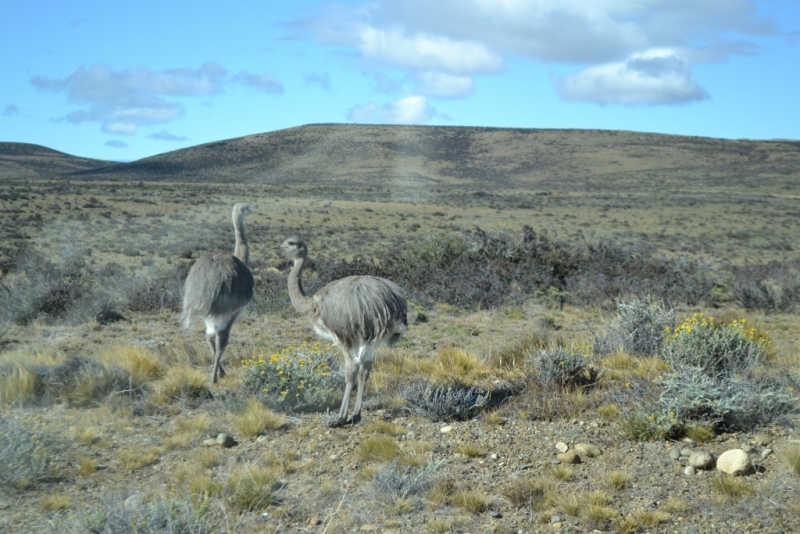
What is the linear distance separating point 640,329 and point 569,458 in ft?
11.6

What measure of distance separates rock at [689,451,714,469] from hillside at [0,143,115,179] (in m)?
86.3

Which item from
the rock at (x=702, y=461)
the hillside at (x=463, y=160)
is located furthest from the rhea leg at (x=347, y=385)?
the hillside at (x=463, y=160)

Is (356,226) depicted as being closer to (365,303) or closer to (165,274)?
(165,274)

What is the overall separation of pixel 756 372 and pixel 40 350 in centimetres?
768

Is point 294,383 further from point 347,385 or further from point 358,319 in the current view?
point 358,319

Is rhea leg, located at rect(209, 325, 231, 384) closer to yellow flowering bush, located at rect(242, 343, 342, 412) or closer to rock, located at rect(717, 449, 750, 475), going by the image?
yellow flowering bush, located at rect(242, 343, 342, 412)

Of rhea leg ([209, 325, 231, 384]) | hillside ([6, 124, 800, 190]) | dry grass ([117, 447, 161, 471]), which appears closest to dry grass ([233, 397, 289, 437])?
dry grass ([117, 447, 161, 471])

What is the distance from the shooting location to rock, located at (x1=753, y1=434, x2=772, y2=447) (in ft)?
17.6

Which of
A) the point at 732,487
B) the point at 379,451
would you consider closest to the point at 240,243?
the point at 379,451

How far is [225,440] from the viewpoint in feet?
18.8

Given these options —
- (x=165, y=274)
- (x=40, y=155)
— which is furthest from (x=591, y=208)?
(x=40, y=155)

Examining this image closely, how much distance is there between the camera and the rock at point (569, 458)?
17.5ft

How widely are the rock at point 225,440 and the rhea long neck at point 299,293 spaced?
4.46 feet

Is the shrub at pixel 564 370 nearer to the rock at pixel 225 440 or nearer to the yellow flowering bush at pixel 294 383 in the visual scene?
the yellow flowering bush at pixel 294 383
